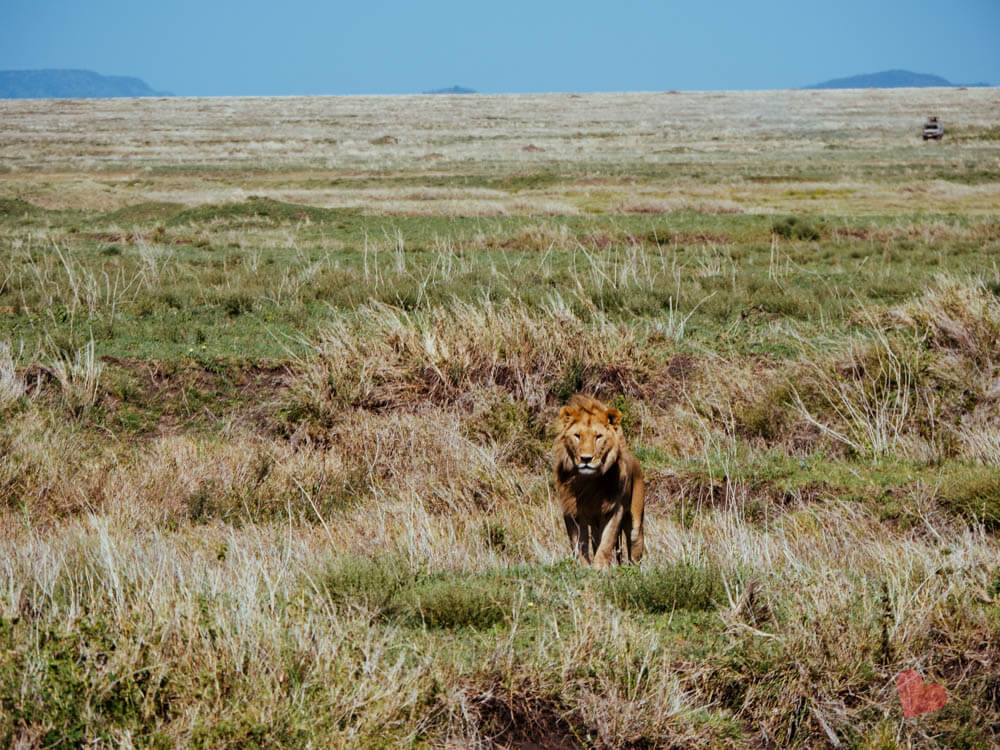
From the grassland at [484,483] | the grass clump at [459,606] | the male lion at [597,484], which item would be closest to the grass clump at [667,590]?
the grassland at [484,483]

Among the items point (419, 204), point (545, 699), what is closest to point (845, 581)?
point (545, 699)

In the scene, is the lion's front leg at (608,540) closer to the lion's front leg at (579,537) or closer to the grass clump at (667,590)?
the lion's front leg at (579,537)

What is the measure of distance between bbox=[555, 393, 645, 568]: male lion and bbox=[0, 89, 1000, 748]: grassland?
353 millimetres

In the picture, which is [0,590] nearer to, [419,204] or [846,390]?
[846,390]

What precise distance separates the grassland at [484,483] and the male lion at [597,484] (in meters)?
0.35

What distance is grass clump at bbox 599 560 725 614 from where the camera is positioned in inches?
218

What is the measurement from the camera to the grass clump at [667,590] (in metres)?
5.53

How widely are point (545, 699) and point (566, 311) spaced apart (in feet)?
26.0

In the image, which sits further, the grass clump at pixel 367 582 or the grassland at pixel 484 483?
the grass clump at pixel 367 582

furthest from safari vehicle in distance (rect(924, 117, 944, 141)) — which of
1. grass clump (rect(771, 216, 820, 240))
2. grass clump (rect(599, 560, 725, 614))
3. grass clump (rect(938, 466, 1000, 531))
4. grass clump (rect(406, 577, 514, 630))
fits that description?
grass clump (rect(406, 577, 514, 630))

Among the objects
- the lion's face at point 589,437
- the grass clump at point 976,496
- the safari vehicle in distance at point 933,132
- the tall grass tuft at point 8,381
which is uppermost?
the safari vehicle in distance at point 933,132

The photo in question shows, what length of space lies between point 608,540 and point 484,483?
326cm

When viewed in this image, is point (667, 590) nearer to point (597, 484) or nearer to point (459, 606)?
point (597, 484)

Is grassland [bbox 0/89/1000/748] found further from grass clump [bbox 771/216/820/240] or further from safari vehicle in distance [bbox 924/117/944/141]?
safari vehicle in distance [bbox 924/117/944/141]
